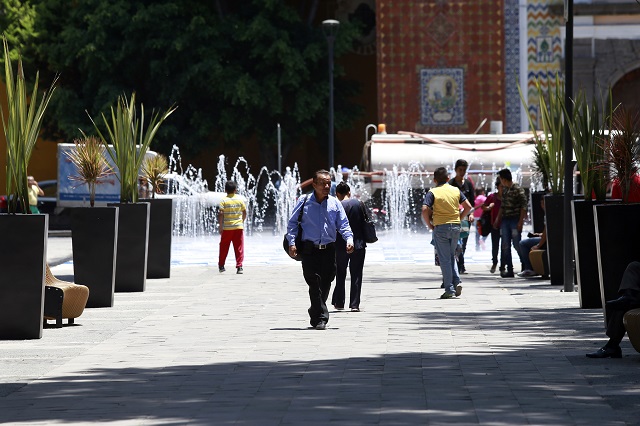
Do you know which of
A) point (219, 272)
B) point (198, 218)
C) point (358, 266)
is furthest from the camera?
point (198, 218)

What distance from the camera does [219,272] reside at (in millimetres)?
23688

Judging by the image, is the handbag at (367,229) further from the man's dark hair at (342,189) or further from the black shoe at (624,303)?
the black shoe at (624,303)

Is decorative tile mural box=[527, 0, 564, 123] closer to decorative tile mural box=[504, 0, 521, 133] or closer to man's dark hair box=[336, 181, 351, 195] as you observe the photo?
decorative tile mural box=[504, 0, 521, 133]

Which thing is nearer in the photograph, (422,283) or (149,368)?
(149,368)

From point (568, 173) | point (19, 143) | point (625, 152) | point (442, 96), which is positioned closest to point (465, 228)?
point (568, 173)

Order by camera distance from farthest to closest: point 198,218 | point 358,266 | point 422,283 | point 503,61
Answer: point 503,61, point 198,218, point 422,283, point 358,266

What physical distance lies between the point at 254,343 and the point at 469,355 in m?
2.11

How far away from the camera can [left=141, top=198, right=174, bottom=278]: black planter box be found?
22750 mm

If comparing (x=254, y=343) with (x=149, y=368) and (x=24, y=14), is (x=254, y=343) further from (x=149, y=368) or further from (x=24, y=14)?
(x=24, y=14)

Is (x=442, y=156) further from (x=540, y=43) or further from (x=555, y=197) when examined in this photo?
(x=555, y=197)

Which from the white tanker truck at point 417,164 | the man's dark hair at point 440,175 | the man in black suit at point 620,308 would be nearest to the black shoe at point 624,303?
the man in black suit at point 620,308

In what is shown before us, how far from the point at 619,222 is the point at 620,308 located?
2.40 metres

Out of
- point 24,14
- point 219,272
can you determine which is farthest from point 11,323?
point 24,14

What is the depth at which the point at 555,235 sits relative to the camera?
20141 mm
